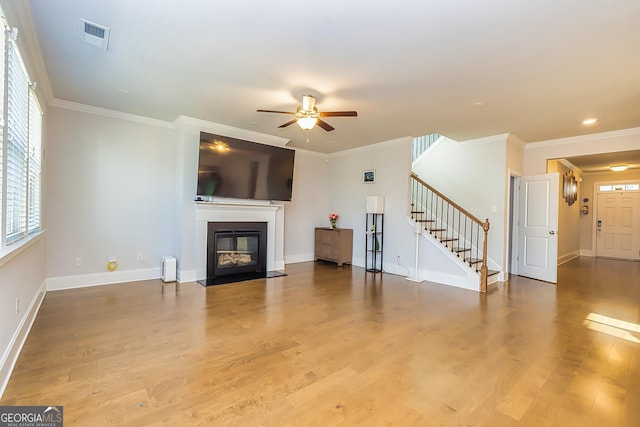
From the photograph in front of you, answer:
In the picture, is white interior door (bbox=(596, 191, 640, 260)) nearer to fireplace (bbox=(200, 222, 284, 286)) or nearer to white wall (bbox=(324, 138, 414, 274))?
white wall (bbox=(324, 138, 414, 274))

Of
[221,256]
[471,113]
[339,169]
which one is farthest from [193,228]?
[471,113]

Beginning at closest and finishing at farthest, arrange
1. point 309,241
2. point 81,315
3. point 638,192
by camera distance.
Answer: point 81,315, point 309,241, point 638,192

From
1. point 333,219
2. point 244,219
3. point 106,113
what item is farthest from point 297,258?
point 106,113

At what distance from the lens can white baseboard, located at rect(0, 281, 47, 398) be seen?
2030mm

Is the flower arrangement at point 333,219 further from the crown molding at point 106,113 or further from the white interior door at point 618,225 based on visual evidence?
the white interior door at point 618,225

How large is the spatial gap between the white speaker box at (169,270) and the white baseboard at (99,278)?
338mm

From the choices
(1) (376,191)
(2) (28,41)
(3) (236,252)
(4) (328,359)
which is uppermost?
(2) (28,41)

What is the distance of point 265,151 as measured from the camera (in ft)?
18.4

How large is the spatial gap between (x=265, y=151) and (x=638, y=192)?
9915mm

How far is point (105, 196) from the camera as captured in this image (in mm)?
4641

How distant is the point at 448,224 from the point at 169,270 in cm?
538

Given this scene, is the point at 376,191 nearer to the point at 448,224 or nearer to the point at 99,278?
the point at 448,224

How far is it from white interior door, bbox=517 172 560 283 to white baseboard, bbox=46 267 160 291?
677 centimetres

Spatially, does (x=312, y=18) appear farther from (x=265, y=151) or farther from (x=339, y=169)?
(x=339, y=169)
